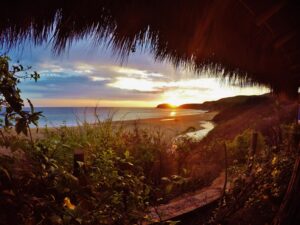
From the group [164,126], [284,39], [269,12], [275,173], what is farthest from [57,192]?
[164,126]

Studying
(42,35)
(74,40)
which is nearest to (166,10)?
→ (74,40)

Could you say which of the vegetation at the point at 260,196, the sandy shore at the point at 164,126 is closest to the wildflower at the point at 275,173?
the vegetation at the point at 260,196

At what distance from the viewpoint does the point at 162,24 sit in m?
1.83

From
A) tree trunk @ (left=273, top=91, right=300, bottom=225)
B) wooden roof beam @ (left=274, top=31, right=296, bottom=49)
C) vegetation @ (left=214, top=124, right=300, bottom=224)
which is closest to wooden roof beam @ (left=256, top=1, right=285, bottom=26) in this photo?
wooden roof beam @ (left=274, top=31, right=296, bottom=49)

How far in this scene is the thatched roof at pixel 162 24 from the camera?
4.63ft

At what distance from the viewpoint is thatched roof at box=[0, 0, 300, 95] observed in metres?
1.41

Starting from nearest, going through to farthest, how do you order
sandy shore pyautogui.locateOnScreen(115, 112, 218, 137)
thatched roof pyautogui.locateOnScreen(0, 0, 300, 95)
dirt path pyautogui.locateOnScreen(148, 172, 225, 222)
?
thatched roof pyautogui.locateOnScreen(0, 0, 300, 95) < dirt path pyautogui.locateOnScreen(148, 172, 225, 222) < sandy shore pyautogui.locateOnScreen(115, 112, 218, 137)

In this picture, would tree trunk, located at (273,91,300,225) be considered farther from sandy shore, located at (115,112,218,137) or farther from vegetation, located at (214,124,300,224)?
sandy shore, located at (115,112,218,137)

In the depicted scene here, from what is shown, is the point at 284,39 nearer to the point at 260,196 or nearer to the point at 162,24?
the point at 162,24

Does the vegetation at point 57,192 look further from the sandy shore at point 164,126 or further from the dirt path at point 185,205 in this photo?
the sandy shore at point 164,126

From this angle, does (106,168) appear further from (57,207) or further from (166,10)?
(166,10)

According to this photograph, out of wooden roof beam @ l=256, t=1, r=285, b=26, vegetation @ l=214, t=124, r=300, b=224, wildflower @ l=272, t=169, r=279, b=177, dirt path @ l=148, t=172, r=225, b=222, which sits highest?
wooden roof beam @ l=256, t=1, r=285, b=26

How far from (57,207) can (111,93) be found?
4686 millimetres

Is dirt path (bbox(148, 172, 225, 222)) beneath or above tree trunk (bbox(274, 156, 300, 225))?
beneath
